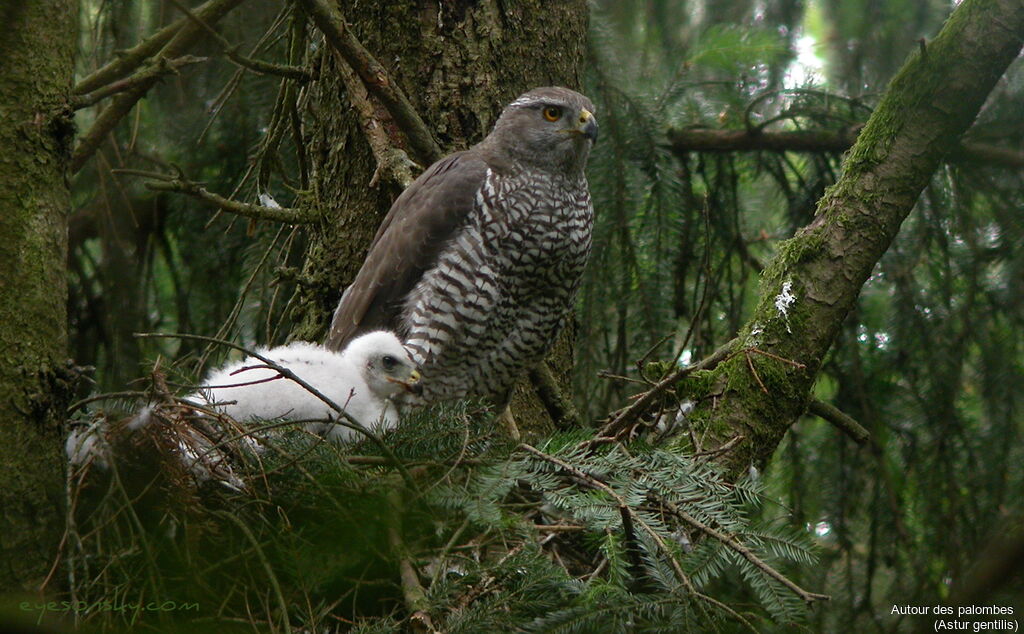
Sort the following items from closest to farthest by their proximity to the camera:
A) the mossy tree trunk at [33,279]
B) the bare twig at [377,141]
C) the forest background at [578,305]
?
1. the mossy tree trunk at [33,279]
2. the forest background at [578,305]
3. the bare twig at [377,141]

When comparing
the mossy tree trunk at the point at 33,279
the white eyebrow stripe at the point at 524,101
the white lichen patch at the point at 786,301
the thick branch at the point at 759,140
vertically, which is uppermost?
the thick branch at the point at 759,140

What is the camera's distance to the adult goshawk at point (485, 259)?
3.40 meters

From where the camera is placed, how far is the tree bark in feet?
9.78

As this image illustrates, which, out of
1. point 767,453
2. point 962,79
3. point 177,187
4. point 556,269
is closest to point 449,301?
point 556,269

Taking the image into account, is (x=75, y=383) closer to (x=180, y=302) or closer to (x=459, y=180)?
(x=459, y=180)

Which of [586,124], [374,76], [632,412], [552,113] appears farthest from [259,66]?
[632,412]

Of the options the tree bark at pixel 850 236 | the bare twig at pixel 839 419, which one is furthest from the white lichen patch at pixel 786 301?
the bare twig at pixel 839 419

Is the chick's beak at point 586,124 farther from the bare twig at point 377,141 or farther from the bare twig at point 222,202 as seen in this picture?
the bare twig at point 222,202

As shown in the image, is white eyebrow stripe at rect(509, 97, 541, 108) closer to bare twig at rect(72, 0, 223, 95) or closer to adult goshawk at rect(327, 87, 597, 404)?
adult goshawk at rect(327, 87, 597, 404)

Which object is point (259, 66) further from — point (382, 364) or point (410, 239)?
point (382, 364)

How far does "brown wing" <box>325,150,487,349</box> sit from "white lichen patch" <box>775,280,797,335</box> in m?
1.13

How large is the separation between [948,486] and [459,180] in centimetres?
229

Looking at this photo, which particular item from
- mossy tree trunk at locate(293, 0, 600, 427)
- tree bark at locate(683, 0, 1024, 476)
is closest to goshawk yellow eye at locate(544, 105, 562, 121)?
mossy tree trunk at locate(293, 0, 600, 427)

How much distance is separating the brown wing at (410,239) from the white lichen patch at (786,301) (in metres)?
1.13
